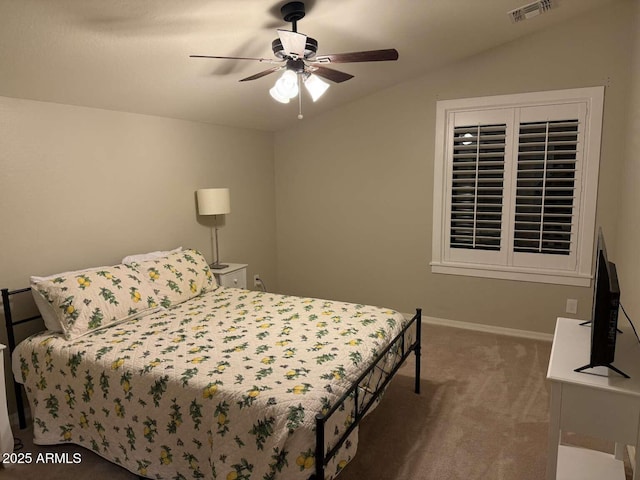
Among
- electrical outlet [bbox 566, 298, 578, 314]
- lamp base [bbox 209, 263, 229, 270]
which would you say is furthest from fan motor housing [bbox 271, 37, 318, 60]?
electrical outlet [bbox 566, 298, 578, 314]

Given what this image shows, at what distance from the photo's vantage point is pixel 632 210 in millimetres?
3092

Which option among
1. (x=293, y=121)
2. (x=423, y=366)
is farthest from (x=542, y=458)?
(x=293, y=121)

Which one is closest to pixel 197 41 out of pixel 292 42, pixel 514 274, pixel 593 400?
pixel 292 42

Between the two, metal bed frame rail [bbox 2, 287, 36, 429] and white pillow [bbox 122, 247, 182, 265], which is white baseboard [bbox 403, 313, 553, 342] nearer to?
white pillow [bbox 122, 247, 182, 265]

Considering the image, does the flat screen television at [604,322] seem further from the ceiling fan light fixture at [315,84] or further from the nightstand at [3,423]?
the nightstand at [3,423]

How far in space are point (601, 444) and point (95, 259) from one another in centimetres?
368

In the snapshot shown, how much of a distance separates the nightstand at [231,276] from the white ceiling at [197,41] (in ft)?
4.79

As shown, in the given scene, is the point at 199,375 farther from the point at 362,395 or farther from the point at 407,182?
the point at 407,182

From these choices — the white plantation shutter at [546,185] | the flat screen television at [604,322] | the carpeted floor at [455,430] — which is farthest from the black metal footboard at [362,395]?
the white plantation shutter at [546,185]

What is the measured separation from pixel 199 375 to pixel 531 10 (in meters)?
3.50

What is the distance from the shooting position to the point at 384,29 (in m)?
3.22

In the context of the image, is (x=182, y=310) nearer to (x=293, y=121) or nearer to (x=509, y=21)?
(x=293, y=121)

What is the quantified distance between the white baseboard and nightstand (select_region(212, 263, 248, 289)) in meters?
1.87

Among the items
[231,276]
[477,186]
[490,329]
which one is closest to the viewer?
[231,276]
